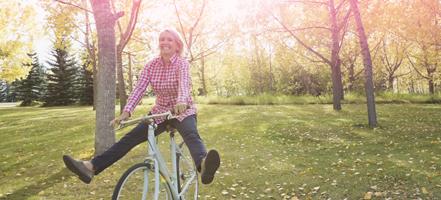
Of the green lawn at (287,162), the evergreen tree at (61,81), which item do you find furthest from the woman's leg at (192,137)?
the evergreen tree at (61,81)

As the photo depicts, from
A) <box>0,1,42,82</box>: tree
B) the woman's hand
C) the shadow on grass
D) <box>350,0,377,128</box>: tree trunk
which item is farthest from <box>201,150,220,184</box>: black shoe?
<box>0,1,42,82</box>: tree

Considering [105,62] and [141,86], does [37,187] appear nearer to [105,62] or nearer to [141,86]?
[105,62]

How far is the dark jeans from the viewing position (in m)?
4.18

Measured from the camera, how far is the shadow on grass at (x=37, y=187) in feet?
22.2

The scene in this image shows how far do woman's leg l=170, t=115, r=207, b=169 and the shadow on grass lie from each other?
12.3 feet

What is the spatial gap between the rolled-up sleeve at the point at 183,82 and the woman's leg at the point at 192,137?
0.36 meters

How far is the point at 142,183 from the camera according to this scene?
13.4 feet

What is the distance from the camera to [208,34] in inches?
1203

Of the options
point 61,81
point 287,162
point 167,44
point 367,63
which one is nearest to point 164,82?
point 167,44

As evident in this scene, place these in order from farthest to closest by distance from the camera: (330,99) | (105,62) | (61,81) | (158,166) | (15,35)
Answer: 1. (61,81)
2. (330,99)
3. (15,35)
4. (105,62)
5. (158,166)

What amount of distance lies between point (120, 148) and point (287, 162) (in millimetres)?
5314

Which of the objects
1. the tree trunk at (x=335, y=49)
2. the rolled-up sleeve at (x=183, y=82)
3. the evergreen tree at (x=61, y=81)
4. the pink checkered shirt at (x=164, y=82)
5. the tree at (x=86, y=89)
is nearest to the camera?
the rolled-up sleeve at (x=183, y=82)

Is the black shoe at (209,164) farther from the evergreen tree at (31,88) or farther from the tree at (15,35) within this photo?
the evergreen tree at (31,88)

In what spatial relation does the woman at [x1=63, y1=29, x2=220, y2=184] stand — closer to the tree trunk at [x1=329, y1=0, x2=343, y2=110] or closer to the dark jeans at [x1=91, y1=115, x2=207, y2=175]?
the dark jeans at [x1=91, y1=115, x2=207, y2=175]
